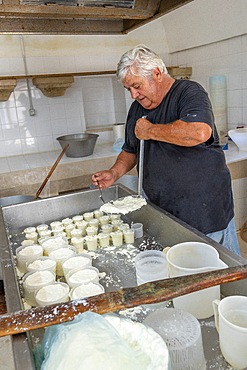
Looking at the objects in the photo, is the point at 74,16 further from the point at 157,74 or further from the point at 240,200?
the point at 240,200

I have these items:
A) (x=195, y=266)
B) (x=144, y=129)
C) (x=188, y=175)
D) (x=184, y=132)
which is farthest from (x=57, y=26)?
(x=195, y=266)

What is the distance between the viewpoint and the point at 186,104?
1.54 meters

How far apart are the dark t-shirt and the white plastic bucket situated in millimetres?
532

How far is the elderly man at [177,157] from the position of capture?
5.16 feet

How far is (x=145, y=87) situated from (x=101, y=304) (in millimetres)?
1206

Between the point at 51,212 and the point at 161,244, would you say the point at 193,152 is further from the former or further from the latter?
the point at 51,212

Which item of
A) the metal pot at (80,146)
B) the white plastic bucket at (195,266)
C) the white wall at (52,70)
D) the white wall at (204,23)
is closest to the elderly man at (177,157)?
the white plastic bucket at (195,266)

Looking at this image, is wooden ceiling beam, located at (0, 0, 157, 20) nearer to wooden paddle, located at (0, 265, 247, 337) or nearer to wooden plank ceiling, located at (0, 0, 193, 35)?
wooden plank ceiling, located at (0, 0, 193, 35)

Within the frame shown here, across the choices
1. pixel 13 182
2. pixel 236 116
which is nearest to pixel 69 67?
pixel 13 182

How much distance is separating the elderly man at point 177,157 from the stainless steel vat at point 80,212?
0.50 ft

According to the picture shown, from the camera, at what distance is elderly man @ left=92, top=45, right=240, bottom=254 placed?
1571 mm

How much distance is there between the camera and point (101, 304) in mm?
673

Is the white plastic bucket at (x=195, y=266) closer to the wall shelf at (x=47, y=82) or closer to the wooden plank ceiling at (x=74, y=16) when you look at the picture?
the wooden plank ceiling at (x=74, y=16)

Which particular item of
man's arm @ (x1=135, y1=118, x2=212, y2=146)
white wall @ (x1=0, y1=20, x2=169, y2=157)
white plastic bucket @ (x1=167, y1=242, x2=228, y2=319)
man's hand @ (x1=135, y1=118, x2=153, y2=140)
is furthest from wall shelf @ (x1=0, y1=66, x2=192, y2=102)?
white plastic bucket @ (x1=167, y1=242, x2=228, y2=319)
